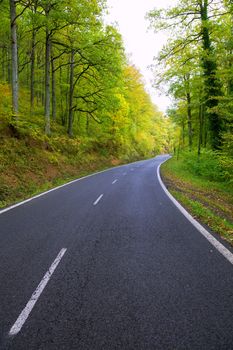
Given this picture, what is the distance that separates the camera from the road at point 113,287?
9.20 feet

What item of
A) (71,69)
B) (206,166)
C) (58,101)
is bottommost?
(206,166)

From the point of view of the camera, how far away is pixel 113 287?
379 centimetres

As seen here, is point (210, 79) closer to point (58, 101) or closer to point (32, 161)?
point (32, 161)

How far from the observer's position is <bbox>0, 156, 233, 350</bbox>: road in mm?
2803

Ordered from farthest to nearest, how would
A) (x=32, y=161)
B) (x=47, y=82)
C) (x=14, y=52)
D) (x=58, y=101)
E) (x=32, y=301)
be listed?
(x=58, y=101) → (x=47, y=82) → (x=32, y=161) → (x=14, y=52) → (x=32, y=301)

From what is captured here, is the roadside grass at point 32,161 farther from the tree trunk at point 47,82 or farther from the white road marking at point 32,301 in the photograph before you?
the white road marking at point 32,301

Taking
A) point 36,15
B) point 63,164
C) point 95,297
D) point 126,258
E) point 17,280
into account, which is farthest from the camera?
point 63,164

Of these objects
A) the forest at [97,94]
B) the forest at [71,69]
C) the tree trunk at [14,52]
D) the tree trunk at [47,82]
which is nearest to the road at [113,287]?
the forest at [97,94]

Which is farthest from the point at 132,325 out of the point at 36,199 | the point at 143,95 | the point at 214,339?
the point at 143,95

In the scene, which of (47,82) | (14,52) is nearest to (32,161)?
(14,52)

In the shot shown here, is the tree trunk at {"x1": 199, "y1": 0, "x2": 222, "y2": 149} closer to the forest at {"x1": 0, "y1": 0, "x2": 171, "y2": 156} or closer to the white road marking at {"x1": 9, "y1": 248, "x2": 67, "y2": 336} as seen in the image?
the forest at {"x1": 0, "y1": 0, "x2": 171, "y2": 156}

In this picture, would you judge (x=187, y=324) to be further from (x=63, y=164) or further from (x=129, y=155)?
(x=129, y=155)

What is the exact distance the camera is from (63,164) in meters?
20.4

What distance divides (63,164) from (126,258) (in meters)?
16.3
